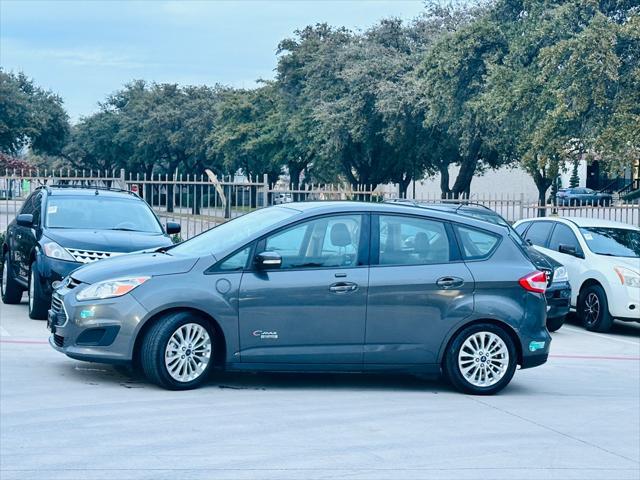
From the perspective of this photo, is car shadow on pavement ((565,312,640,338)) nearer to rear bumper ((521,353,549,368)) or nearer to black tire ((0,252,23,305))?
rear bumper ((521,353,549,368))

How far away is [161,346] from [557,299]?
7.23 meters

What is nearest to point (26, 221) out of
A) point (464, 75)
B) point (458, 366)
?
point (458, 366)

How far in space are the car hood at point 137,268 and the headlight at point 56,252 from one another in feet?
10.8

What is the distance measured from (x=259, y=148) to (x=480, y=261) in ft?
156

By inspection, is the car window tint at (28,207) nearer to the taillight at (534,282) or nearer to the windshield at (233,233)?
the windshield at (233,233)

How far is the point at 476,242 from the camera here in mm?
9461

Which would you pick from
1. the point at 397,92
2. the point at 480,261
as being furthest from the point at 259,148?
the point at 480,261

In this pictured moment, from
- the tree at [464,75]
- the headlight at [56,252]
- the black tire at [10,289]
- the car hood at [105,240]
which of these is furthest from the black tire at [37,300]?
the tree at [464,75]

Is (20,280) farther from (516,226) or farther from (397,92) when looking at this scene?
(397,92)

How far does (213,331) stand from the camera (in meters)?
8.73

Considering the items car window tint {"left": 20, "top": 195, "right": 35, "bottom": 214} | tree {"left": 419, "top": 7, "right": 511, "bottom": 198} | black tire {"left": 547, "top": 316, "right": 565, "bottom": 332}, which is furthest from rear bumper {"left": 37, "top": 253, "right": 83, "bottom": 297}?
tree {"left": 419, "top": 7, "right": 511, "bottom": 198}

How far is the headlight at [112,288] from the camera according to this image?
8562mm

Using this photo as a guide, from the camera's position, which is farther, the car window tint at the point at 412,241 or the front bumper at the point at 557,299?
the front bumper at the point at 557,299

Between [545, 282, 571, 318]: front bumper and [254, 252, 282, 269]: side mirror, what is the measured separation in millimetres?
6251
